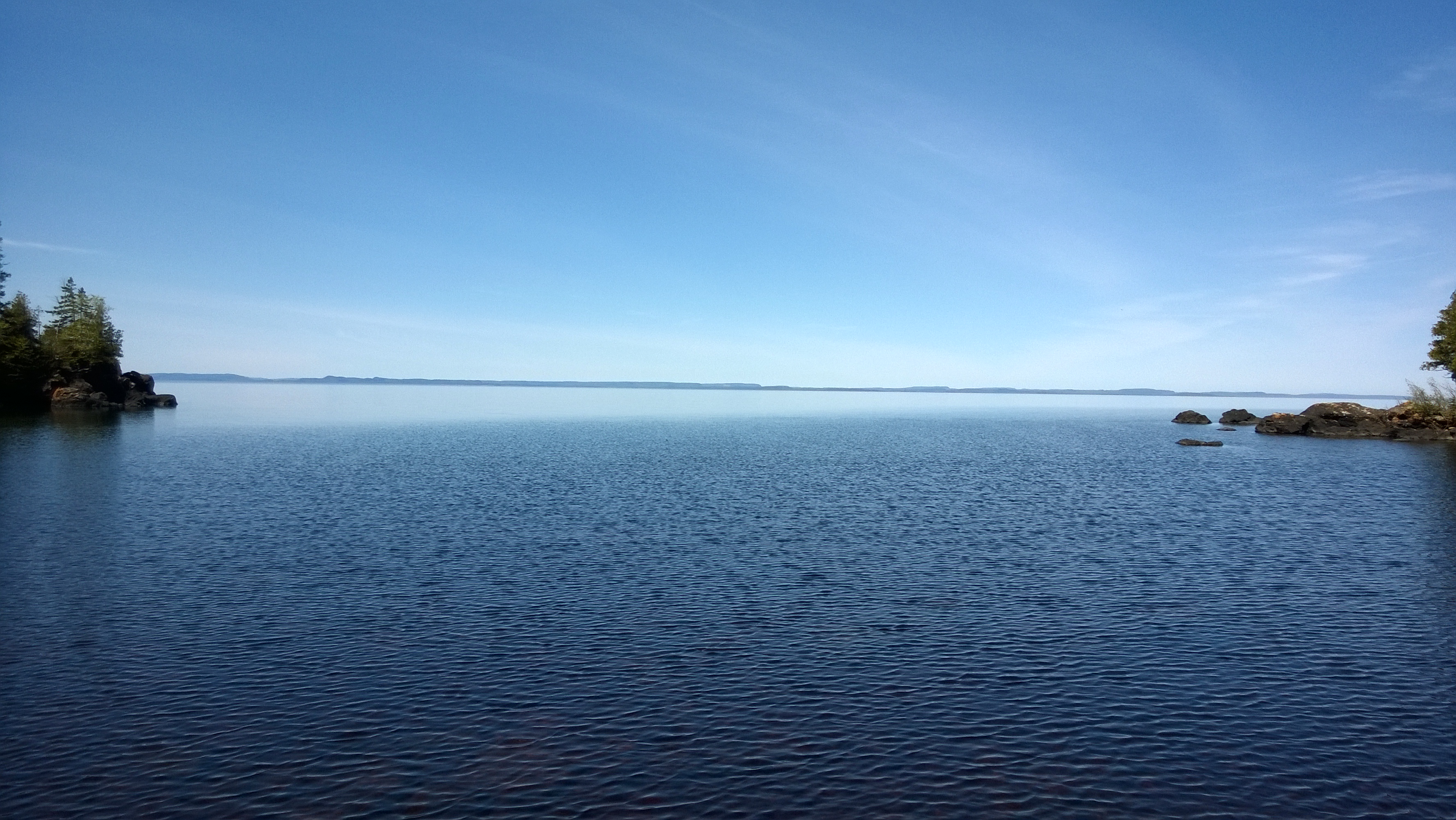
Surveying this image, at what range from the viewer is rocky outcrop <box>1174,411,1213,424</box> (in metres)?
176

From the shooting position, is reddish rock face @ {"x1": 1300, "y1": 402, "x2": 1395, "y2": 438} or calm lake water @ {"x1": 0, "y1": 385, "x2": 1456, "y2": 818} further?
reddish rock face @ {"x1": 1300, "y1": 402, "x2": 1395, "y2": 438}

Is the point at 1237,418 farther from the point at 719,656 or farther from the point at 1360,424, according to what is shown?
the point at 719,656

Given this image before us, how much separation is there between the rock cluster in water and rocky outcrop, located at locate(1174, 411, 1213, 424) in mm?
32668

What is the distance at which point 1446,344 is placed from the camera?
117 m

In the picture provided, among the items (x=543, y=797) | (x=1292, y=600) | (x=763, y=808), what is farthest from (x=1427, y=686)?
(x=543, y=797)

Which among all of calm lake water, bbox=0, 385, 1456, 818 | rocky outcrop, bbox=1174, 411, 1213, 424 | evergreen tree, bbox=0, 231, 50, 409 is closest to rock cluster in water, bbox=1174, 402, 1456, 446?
rocky outcrop, bbox=1174, 411, 1213, 424

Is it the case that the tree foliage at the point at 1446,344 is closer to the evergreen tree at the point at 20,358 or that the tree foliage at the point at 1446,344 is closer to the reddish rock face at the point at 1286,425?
the reddish rock face at the point at 1286,425

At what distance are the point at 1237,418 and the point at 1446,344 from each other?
51.6 metres

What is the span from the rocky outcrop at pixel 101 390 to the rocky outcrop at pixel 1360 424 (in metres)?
215

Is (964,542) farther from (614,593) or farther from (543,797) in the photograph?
(543,797)

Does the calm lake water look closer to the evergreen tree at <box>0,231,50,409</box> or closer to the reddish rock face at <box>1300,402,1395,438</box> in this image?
the reddish rock face at <box>1300,402,1395,438</box>

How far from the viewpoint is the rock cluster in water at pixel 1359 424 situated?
118 metres

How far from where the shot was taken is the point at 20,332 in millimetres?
150625

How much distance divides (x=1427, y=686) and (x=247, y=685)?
33.2 m
